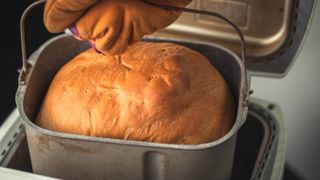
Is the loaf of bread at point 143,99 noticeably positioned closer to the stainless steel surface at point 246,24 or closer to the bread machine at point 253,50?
the bread machine at point 253,50

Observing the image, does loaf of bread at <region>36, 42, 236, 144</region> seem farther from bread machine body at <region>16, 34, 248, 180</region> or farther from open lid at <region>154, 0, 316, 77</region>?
open lid at <region>154, 0, 316, 77</region>

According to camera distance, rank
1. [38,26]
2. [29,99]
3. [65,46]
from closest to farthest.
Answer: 1. [29,99]
2. [65,46]
3. [38,26]

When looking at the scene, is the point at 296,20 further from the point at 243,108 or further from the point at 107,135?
the point at 107,135

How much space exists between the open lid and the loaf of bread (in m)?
0.19

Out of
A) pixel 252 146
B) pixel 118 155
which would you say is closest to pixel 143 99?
pixel 118 155

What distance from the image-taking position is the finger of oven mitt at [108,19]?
25.5 inches

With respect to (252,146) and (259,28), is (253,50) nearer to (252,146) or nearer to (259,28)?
(259,28)

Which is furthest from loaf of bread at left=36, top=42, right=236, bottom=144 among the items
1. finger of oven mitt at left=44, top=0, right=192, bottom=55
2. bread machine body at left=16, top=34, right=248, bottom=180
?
finger of oven mitt at left=44, top=0, right=192, bottom=55

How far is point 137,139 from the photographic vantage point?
80cm

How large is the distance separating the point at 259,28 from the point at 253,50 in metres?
0.06

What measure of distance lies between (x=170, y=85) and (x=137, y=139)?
4.4 inches

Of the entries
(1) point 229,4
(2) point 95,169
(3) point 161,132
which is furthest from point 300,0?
(2) point 95,169

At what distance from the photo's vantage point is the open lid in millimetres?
994

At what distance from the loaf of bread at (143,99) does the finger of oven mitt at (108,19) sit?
158 millimetres
